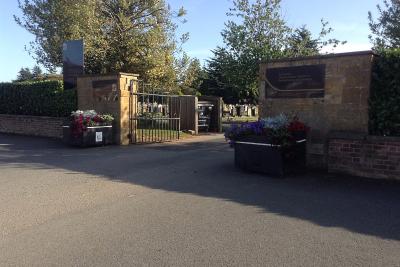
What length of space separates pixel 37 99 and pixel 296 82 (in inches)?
467

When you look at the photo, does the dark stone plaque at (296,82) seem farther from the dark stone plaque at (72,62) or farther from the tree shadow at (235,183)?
the dark stone plaque at (72,62)

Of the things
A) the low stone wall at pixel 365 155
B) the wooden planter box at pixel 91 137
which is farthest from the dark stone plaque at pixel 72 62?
the low stone wall at pixel 365 155

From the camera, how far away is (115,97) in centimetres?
1501

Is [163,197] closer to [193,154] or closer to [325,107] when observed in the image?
[325,107]

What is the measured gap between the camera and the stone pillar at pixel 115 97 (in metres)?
14.9

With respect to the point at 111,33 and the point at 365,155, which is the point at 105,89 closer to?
the point at 111,33

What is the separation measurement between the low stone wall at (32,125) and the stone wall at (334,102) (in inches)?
393

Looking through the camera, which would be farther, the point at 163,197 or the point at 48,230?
the point at 163,197

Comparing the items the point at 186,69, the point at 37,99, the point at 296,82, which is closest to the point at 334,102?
the point at 296,82

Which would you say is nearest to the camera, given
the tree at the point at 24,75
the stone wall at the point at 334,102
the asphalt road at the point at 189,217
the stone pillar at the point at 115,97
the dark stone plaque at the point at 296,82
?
the asphalt road at the point at 189,217

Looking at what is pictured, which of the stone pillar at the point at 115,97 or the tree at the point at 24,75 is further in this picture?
the tree at the point at 24,75

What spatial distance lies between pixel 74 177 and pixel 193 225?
4.01 meters

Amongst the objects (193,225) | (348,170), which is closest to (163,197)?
(193,225)

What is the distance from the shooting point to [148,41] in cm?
2031
